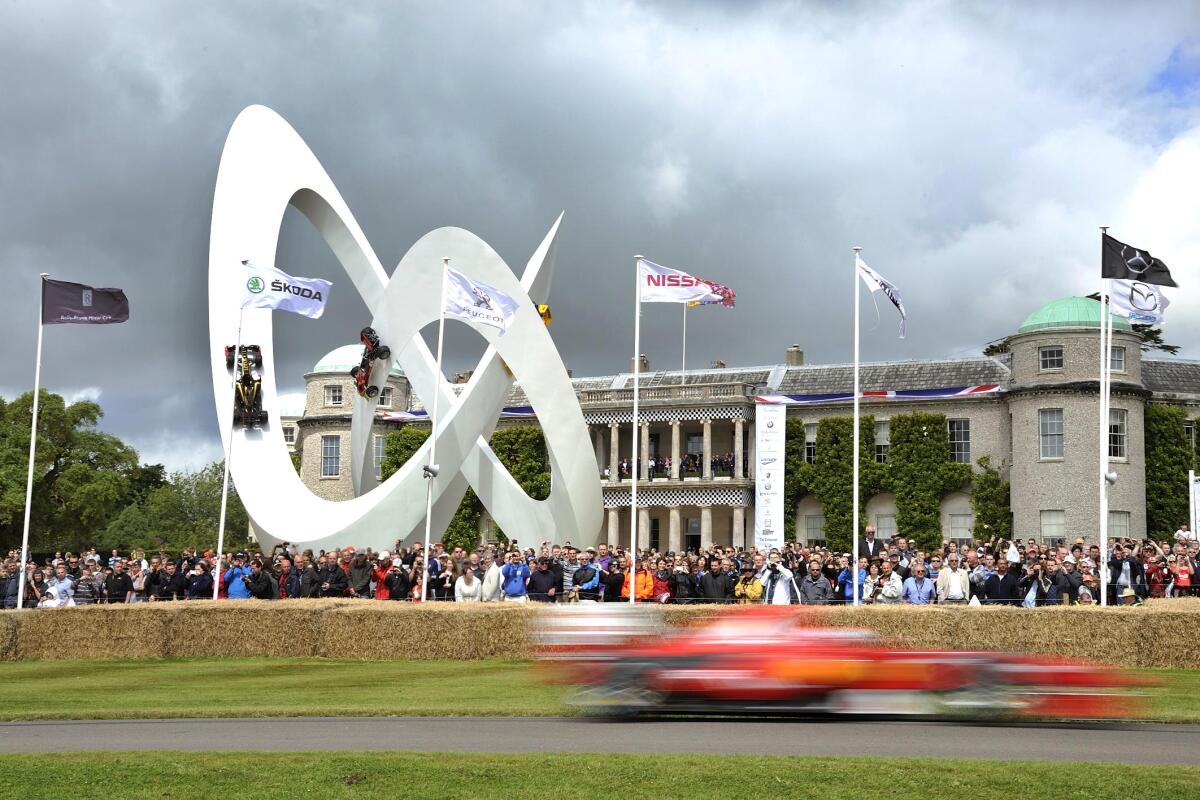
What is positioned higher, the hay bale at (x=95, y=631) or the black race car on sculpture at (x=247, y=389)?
the black race car on sculpture at (x=247, y=389)

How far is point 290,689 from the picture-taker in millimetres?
19016

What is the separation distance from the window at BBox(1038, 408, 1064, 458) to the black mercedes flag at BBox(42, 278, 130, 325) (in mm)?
41215

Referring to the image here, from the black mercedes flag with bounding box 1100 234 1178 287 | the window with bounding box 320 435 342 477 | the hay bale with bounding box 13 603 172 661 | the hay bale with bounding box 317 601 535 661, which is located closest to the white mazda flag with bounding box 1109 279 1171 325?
the black mercedes flag with bounding box 1100 234 1178 287

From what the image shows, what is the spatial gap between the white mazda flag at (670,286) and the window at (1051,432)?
105 ft

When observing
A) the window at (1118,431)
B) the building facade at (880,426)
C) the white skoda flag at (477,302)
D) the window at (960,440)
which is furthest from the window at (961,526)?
the white skoda flag at (477,302)

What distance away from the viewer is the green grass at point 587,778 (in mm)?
10242

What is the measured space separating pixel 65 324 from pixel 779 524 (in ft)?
99.9

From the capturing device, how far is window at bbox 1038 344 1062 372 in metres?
61.0

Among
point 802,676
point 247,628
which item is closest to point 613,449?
point 247,628

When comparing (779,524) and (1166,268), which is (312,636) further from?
(779,524)

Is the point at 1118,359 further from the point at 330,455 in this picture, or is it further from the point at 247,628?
the point at 247,628

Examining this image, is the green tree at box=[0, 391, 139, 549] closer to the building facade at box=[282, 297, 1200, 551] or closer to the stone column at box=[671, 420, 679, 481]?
the building facade at box=[282, 297, 1200, 551]

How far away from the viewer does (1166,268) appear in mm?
28734

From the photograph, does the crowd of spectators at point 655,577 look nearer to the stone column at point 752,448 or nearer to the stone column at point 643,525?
the stone column at point 752,448
